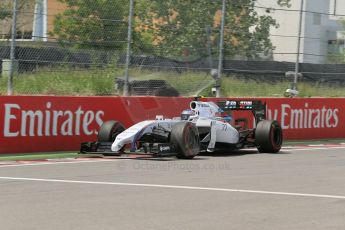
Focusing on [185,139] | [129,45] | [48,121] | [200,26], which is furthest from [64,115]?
[200,26]

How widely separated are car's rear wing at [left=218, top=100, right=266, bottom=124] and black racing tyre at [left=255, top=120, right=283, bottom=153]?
2.01ft

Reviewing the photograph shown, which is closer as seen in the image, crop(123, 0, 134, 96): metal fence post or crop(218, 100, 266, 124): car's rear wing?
crop(218, 100, 266, 124): car's rear wing

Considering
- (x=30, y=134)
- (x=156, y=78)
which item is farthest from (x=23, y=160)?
(x=156, y=78)

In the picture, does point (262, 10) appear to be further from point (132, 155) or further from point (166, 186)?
point (166, 186)

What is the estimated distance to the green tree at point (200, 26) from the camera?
19.2 m

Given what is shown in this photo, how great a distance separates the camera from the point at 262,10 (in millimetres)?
21641

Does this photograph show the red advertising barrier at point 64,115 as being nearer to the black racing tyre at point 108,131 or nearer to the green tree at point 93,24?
the black racing tyre at point 108,131

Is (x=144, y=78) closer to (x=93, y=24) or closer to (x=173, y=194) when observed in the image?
(x=93, y=24)

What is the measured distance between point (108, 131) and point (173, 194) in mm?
5386

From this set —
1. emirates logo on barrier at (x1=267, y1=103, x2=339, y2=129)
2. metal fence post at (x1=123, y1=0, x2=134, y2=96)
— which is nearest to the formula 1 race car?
metal fence post at (x1=123, y1=0, x2=134, y2=96)

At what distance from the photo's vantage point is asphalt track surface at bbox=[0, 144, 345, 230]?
7340mm

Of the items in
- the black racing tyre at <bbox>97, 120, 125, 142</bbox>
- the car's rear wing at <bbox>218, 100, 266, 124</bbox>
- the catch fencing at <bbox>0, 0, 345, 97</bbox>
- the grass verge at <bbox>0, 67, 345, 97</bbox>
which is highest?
the catch fencing at <bbox>0, 0, 345, 97</bbox>

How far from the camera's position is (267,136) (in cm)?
1564

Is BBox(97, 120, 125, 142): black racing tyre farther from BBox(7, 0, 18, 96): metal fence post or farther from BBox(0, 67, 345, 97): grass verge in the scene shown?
BBox(0, 67, 345, 97): grass verge
